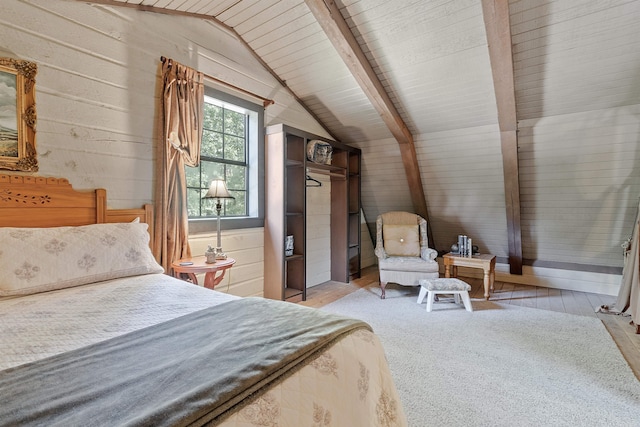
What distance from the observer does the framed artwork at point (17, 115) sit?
5.80ft

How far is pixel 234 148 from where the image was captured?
3.21m

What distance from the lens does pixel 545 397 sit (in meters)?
1.77

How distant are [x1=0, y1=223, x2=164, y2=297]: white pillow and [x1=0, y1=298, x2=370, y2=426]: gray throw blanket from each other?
86 centimetres

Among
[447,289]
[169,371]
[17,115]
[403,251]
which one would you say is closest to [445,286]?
[447,289]

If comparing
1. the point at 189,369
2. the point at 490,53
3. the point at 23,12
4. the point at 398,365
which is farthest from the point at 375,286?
the point at 23,12

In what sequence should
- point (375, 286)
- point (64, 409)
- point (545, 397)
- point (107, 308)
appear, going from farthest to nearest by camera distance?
point (375, 286), point (545, 397), point (107, 308), point (64, 409)

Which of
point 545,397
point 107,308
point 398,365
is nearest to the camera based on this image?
point 107,308

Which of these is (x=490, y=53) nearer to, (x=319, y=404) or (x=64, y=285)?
(x=319, y=404)

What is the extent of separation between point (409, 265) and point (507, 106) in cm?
193

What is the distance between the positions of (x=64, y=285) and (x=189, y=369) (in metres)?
1.26

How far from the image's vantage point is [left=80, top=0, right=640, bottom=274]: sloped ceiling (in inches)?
95.2

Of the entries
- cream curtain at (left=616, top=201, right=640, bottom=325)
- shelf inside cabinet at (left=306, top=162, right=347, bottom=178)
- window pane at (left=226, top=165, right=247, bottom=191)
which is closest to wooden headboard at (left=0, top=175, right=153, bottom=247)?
window pane at (left=226, top=165, right=247, bottom=191)

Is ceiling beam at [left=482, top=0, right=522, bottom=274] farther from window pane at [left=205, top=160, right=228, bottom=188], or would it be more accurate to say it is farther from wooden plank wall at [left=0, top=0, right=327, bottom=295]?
window pane at [left=205, top=160, right=228, bottom=188]

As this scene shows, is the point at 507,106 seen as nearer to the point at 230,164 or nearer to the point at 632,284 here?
the point at 632,284
